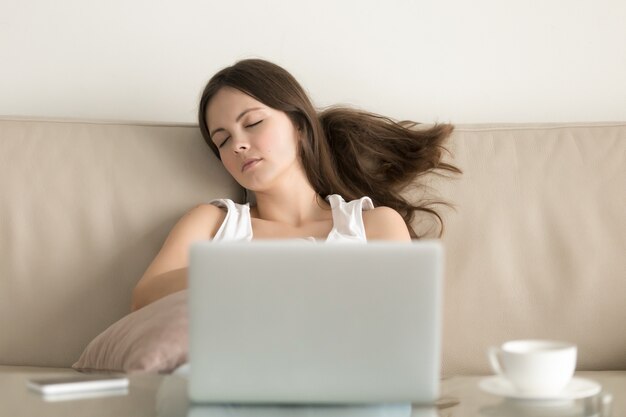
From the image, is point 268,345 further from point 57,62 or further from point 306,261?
point 57,62

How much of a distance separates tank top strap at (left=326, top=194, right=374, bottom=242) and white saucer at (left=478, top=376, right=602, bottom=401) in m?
0.91

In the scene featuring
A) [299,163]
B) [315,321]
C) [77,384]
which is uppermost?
[299,163]

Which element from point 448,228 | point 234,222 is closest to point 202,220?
point 234,222

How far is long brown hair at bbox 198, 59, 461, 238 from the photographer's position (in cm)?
221

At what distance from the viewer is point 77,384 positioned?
48.4 inches

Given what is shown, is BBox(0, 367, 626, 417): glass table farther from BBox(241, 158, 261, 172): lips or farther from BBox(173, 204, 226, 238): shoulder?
BBox(241, 158, 261, 172): lips

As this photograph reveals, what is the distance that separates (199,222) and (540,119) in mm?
978

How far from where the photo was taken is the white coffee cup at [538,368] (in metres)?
1.16

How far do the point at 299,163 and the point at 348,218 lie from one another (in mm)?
219

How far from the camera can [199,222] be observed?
7.03 feet

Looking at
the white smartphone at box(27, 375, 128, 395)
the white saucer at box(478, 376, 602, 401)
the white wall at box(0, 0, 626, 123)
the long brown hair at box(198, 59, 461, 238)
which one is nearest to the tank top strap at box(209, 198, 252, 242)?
the long brown hair at box(198, 59, 461, 238)

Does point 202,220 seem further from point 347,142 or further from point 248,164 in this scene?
point 347,142

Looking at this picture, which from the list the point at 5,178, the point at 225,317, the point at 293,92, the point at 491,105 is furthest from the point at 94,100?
the point at 225,317

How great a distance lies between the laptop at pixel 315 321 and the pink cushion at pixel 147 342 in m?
0.27
